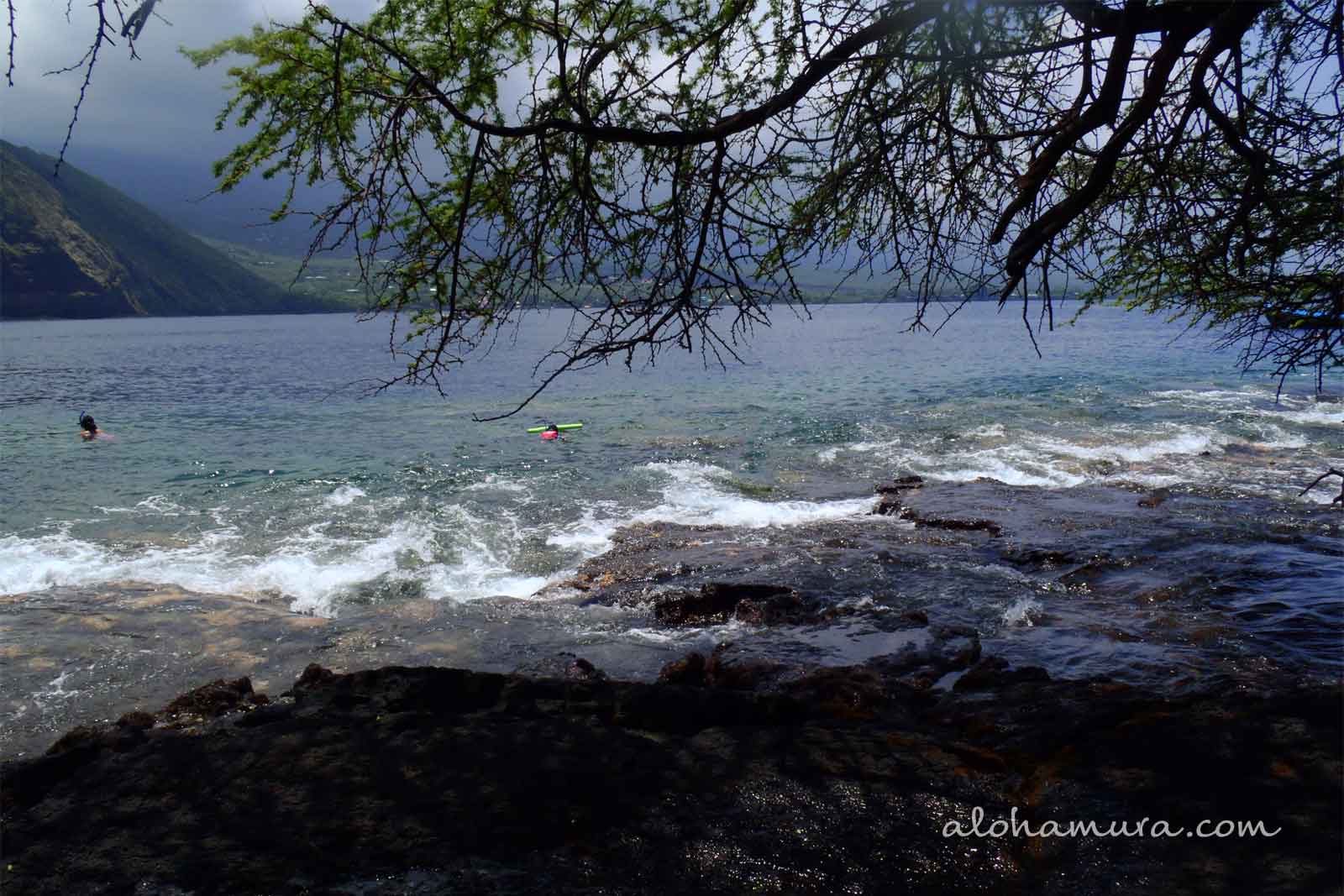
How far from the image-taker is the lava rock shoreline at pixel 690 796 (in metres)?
3.63

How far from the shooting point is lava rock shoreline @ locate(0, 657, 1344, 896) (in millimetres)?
3627

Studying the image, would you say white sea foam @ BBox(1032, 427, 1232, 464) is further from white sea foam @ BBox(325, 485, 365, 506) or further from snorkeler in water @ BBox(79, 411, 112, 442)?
snorkeler in water @ BBox(79, 411, 112, 442)

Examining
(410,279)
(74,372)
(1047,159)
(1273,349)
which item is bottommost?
(74,372)

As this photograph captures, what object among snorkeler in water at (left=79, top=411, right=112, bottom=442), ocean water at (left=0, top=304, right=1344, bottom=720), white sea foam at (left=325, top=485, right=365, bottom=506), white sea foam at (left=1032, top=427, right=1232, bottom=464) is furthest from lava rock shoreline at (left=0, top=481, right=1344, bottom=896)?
snorkeler in water at (left=79, top=411, right=112, bottom=442)

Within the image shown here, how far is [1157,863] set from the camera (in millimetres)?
3547

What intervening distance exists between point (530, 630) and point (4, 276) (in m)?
175

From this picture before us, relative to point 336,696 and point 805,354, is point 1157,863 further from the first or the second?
point 805,354

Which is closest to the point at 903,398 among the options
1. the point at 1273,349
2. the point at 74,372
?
the point at 1273,349

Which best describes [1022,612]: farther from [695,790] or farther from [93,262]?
[93,262]

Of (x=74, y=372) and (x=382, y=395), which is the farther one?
(x=74, y=372)

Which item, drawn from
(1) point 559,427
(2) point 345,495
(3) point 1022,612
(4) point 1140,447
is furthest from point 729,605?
(1) point 559,427

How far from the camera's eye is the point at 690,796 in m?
4.28

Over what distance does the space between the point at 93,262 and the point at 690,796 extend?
192m

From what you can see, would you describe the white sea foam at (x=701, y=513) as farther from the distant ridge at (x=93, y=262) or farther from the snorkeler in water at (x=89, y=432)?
the distant ridge at (x=93, y=262)
